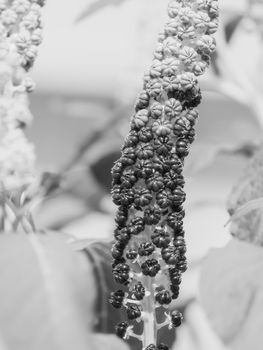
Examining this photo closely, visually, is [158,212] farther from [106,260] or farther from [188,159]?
[188,159]

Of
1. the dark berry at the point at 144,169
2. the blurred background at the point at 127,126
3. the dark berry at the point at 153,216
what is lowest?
the blurred background at the point at 127,126

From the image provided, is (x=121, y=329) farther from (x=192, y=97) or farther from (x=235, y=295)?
(x=192, y=97)

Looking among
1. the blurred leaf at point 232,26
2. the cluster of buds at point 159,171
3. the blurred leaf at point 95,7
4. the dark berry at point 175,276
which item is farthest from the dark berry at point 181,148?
the blurred leaf at point 232,26

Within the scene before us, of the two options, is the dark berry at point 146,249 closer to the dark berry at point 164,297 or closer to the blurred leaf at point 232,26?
the dark berry at point 164,297

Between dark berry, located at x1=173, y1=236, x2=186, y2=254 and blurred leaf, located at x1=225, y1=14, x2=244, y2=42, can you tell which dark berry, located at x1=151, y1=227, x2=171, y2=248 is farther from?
blurred leaf, located at x1=225, y1=14, x2=244, y2=42

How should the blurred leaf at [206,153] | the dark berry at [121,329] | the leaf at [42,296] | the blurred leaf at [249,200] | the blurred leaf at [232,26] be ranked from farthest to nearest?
the blurred leaf at [232,26] < the blurred leaf at [206,153] < the blurred leaf at [249,200] < the dark berry at [121,329] < the leaf at [42,296]

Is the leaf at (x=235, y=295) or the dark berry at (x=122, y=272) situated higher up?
the dark berry at (x=122, y=272)

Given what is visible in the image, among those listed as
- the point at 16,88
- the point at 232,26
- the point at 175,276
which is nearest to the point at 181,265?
the point at 175,276
